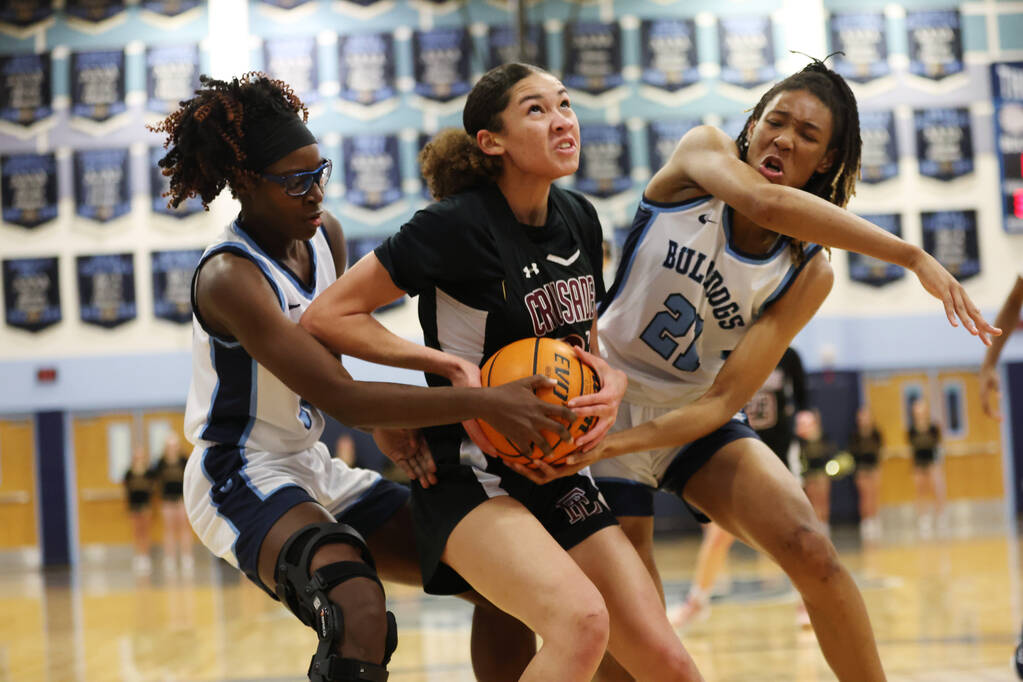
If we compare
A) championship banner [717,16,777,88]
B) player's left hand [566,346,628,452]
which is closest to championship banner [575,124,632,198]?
championship banner [717,16,777,88]

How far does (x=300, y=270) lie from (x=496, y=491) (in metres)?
0.88

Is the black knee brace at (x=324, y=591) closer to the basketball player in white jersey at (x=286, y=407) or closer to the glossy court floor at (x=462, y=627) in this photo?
the basketball player in white jersey at (x=286, y=407)

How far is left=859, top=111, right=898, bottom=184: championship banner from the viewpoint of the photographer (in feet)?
48.3

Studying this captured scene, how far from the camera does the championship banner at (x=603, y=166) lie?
14586 millimetres

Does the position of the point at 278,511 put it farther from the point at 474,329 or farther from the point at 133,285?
the point at 133,285

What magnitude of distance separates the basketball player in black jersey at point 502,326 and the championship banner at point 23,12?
14.2 metres

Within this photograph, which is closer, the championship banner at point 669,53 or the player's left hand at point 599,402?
the player's left hand at point 599,402

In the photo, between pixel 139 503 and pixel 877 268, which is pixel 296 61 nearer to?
pixel 139 503

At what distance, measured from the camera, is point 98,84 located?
15133 millimetres

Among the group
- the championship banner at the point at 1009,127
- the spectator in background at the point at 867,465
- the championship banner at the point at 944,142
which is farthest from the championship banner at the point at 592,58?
the spectator in background at the point at 867,465

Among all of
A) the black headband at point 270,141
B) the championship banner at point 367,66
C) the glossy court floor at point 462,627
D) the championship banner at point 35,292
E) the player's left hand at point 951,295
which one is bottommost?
the glossy court floor at point 462,627

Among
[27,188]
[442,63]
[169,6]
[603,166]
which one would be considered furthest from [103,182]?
[603,166]

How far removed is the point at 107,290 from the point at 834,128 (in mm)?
13560

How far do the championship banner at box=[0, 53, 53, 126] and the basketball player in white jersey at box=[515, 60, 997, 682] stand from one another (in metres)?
13.8
